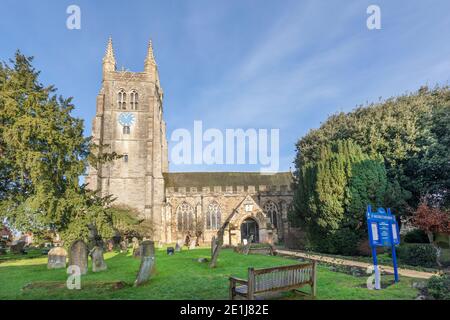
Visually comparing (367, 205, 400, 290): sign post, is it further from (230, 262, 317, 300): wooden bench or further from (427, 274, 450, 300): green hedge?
(230, 262, 317, 300): wooden bench

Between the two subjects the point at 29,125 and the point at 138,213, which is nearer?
the point at 29,125

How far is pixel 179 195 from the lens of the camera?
1425 inches

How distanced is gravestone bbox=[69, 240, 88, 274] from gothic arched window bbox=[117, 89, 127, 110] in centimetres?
2918

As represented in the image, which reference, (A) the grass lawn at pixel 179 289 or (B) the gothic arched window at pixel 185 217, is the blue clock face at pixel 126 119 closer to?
(B) the gothic arched window at pixel 185 217

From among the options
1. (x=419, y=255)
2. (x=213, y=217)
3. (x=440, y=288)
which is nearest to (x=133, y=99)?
(x=213, y=217)

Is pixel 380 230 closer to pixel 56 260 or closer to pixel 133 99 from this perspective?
pixel 56 260

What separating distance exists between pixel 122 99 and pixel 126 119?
2905mm

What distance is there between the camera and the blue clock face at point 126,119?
37169 mm

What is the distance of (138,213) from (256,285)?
2938 centimetres

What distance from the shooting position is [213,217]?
36.3m

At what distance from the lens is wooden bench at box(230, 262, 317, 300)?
6.09m

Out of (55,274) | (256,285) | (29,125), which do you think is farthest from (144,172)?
(256,285)
